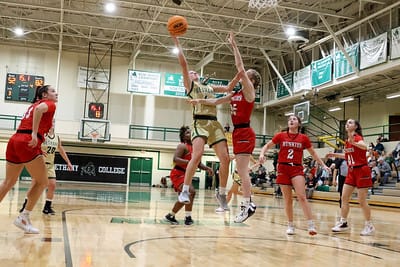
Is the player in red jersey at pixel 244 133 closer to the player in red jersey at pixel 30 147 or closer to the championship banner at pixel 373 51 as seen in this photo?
the player in red jersey at pixel 30 147

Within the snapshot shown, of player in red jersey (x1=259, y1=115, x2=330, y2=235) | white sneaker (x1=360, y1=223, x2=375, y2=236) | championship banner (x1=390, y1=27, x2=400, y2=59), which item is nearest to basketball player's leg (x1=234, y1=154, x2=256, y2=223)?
player in red jersey (x1=259, y1=115, x2=330, y2=235)

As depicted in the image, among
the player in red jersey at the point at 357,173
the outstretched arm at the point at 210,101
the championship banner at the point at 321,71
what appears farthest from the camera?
the championship banner at the point at 321,71

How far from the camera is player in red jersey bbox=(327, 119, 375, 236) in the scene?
724 cm

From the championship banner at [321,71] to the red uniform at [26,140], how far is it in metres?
19.2

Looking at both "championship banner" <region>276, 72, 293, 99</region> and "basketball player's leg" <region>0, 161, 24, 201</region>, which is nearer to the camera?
"basketball player's leg" <region>0, 161, 24, 201</region>

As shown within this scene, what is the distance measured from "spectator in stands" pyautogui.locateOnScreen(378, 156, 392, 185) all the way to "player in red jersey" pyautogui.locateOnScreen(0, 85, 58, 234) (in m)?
15.7

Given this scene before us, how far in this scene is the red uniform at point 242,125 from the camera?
6.14m

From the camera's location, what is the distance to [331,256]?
4805mm

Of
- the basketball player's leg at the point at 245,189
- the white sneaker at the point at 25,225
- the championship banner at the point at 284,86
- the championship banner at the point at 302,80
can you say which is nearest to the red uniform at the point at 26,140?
the white sneaker at the point at 25,225

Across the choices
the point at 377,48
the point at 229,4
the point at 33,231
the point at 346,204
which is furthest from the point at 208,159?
the point at 33,231

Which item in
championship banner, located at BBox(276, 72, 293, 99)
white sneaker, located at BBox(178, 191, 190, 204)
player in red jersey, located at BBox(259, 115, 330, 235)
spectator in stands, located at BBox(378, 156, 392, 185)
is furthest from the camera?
championship banner, located at BBox(276, 72, 293, 99)

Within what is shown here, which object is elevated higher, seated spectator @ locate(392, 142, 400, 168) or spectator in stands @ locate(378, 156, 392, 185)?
seated spectator @ locate(392, 142, 400, 168)

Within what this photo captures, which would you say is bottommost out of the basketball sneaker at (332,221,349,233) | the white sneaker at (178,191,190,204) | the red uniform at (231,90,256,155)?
the basketball sneaker at (332,221,349,233)

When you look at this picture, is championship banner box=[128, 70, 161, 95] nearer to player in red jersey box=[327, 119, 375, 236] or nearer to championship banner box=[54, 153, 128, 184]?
championship banner box=[54, 153, 128, 184]
